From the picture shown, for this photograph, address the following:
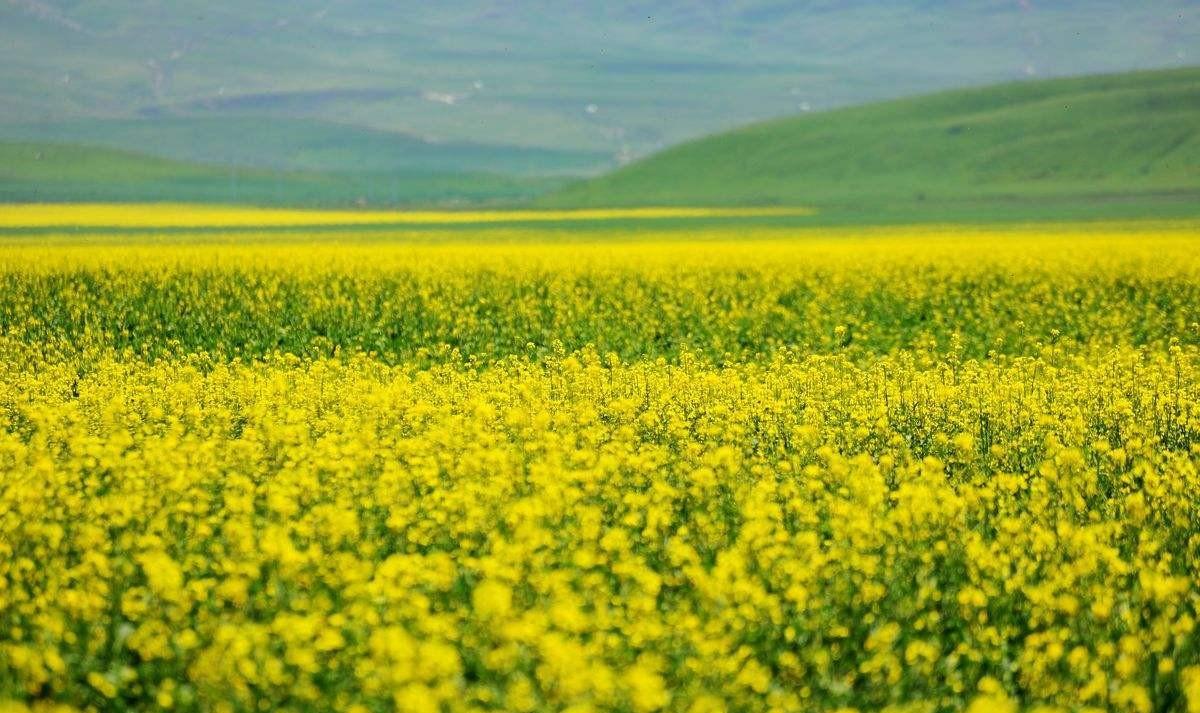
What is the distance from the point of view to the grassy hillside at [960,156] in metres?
118

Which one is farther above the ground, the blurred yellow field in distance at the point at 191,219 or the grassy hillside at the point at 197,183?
the grassy hillside at the point at 197,183

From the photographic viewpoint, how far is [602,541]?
298 inches

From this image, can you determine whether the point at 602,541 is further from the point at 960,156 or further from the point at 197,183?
the point at 197,183

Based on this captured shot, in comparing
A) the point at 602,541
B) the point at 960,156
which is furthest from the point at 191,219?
the point at 960,156

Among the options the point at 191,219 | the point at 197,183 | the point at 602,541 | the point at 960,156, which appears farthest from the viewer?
the point at 197,183

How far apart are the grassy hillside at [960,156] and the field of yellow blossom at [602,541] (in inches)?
3525

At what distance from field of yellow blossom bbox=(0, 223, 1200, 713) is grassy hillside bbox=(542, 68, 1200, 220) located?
8953 cm

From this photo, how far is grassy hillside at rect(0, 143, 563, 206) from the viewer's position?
439ft

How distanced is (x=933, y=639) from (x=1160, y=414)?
6177 mm

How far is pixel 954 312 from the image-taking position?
2328cm

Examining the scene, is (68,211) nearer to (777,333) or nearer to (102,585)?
(777,333)

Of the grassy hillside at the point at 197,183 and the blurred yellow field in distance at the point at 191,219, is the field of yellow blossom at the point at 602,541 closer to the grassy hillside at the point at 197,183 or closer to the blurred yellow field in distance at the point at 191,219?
the blurred yellow field in distance at the point at 191,219

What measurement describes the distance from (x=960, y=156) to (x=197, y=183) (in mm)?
79548

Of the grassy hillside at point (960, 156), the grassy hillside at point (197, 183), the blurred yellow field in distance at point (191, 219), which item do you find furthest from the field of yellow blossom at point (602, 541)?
the grassy hillside at point (197, 183)
